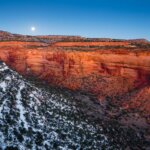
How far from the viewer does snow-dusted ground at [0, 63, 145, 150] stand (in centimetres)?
3192

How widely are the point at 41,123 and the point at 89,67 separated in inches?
1012

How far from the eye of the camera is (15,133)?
31531mm

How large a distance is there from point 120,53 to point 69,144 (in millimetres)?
26840

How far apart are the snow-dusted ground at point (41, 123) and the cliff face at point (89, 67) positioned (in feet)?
41.0

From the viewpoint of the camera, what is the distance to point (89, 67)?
59.9 meters

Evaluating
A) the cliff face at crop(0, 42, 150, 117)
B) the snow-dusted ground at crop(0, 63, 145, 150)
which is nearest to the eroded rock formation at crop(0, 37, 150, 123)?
the cliff face at crop(0, 42, 150, 117)

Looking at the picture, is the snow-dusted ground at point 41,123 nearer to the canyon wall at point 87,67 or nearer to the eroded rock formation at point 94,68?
the eroded rock formation at point 94,68

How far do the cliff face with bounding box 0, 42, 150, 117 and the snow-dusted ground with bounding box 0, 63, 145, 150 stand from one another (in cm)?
1251

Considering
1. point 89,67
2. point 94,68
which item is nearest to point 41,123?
point 94,68

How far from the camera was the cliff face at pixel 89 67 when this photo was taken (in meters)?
55.1

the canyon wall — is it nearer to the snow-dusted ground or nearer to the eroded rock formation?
the eroded rock formation

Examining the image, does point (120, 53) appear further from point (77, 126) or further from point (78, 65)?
point (77, 126)

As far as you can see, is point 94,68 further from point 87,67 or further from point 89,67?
point 87,67

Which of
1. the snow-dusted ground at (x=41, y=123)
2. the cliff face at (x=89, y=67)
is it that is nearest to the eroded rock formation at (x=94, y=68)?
the cliff face at (x=89, y=67)
